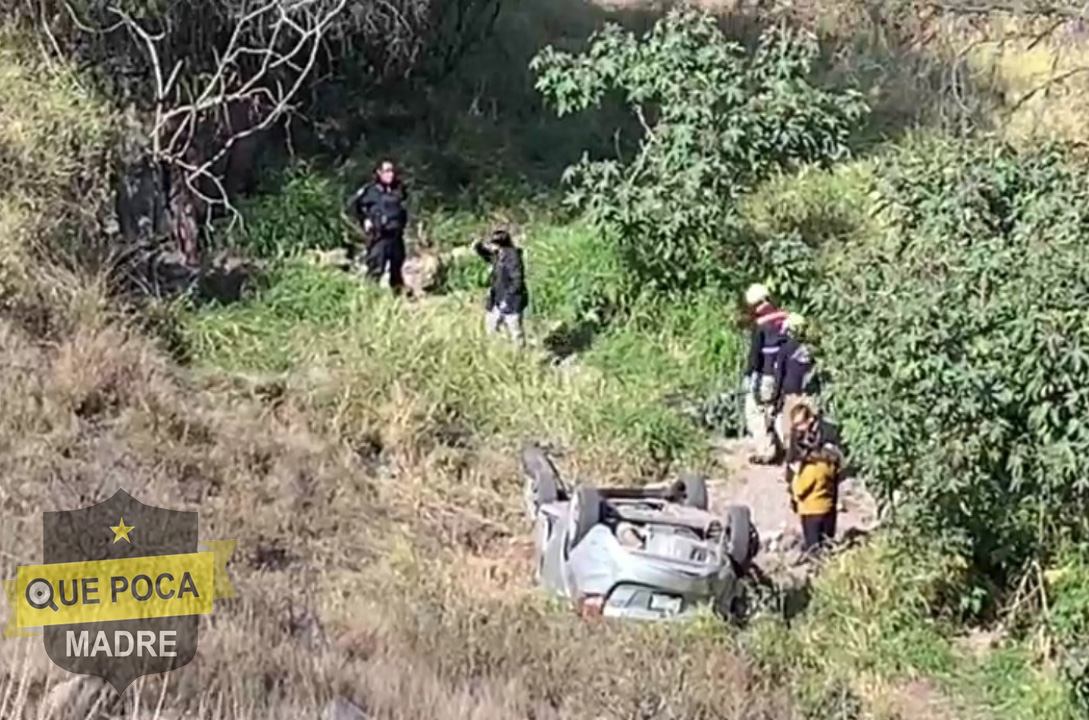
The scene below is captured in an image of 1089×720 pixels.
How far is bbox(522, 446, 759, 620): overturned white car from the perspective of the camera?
965cm

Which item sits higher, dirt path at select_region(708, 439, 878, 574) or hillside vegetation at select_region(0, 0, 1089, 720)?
hillside vegetation at select_region(0, 0, 1089, 720)

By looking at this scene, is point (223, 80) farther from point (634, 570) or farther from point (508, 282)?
point (634, 570)

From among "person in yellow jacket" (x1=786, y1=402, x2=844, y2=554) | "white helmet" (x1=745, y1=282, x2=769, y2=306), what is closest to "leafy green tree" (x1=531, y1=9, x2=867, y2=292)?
"white helmet" (x1=745, y1=282, x2=769, y2=306)

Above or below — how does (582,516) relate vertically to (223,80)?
below

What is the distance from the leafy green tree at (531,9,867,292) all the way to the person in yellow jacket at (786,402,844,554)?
3.86 metres

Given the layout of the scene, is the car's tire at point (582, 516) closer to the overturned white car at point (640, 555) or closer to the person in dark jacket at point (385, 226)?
the overturned white car at point (640, 555)

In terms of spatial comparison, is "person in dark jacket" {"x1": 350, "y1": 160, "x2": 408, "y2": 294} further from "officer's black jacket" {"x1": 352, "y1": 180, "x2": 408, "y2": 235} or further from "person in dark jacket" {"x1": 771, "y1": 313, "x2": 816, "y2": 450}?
"person in dark jacket" {"x1": 771, "y1": 313, "x2": 816, "y2": 450}

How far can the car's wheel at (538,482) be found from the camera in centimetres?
1089

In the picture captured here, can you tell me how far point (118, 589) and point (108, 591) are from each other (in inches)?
1.6

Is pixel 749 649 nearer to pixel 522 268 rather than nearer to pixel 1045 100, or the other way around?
pixel 522 268

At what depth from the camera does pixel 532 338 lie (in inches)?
584

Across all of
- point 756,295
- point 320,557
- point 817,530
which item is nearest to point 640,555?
point 817,530

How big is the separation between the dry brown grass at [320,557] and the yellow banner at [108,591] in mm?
152

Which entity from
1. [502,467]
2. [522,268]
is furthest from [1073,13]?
[502,467]
